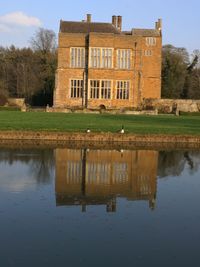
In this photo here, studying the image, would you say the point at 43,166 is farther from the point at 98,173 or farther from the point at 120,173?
the point at 120,173

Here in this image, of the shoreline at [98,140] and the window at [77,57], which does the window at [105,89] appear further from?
the shoreline at [98,140]

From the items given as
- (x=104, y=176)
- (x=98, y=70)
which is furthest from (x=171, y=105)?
(x=104, y=176)

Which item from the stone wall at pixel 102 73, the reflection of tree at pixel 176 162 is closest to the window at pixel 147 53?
the stone wall at pixel 102 73

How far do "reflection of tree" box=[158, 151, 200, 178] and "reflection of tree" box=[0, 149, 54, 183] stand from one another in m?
4.05

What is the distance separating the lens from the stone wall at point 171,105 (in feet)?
189

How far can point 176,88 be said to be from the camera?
238 ft

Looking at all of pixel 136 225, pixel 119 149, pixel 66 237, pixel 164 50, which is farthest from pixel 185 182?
pixel 164 50

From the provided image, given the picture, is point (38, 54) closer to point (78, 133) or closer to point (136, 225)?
point (78, 133)

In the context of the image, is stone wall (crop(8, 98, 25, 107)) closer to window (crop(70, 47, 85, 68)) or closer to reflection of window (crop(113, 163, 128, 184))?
window (crop(70, 47, 85, 68))

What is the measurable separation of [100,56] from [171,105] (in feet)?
→ 34.2

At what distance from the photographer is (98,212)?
38.2 ft

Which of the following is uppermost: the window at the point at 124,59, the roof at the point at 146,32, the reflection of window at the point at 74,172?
the roof at the point at 146,32

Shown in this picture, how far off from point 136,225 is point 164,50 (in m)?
75.6

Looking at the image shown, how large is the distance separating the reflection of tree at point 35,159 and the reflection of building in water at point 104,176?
14.7 inches
